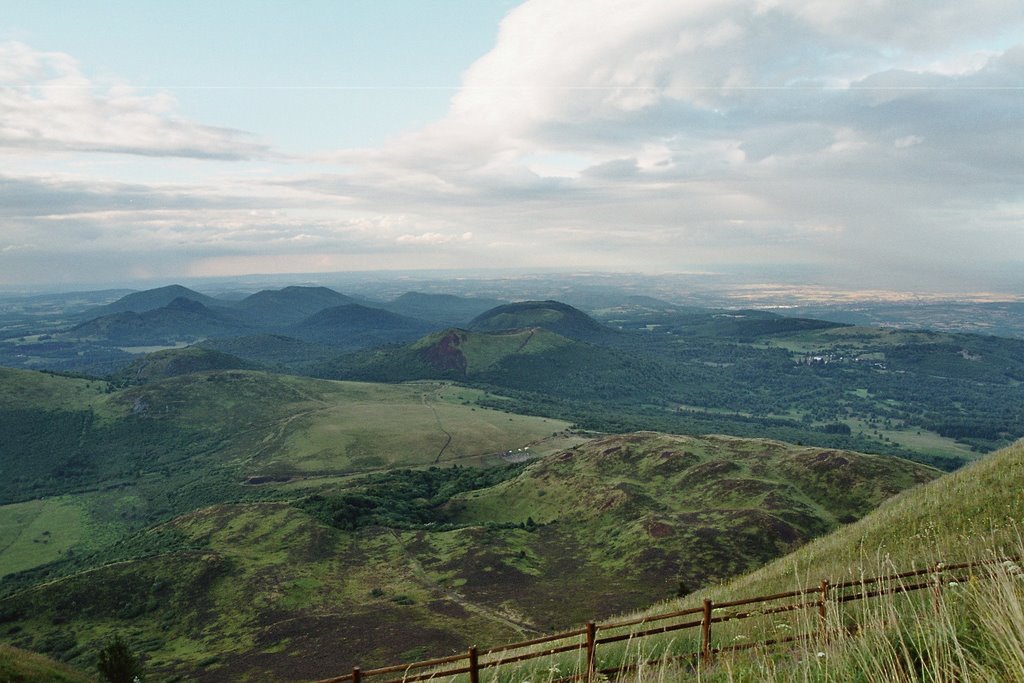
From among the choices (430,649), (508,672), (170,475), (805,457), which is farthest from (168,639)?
(170,475)

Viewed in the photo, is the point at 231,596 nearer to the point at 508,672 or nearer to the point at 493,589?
the point at 493,589

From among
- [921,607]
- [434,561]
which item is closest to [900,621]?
[921,607]

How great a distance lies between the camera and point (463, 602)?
68.4 metres

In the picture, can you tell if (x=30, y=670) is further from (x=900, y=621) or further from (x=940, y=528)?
(x=940, y=528)

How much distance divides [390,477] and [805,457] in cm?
10422

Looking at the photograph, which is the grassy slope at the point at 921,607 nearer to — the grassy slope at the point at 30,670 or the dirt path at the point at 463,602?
the grassy slope at the point at 30,670

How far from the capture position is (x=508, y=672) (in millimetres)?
18109

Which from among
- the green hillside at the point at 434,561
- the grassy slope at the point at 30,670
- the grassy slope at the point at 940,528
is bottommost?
the green hillside at the point at 434,561

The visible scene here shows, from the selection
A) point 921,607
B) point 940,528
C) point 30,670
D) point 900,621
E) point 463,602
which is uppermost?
point 921,607

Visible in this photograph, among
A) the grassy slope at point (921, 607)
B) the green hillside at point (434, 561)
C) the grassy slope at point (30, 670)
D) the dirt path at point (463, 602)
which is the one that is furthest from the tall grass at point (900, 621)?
the green hillside at point (434, 561)

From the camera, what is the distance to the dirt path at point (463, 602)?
58781mm

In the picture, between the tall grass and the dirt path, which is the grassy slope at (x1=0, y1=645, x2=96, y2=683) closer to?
the tall grass

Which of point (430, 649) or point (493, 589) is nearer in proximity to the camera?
point (430, 649)

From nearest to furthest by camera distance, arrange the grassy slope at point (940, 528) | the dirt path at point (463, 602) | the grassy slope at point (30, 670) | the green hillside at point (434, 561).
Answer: the grassy slope at point (940, 528) < the grassy slope at point (30, 670) < the dirt path at point (463, 602) < the green hillside at point (434, 561)
